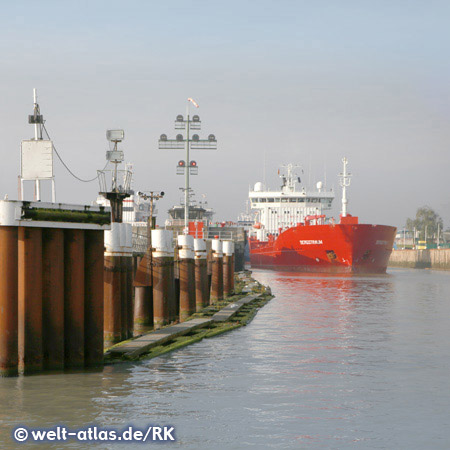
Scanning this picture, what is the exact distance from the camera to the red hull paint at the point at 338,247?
6469 centimetres

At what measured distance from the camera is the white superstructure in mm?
87750

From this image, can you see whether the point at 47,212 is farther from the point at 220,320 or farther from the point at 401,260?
the point at 401,260

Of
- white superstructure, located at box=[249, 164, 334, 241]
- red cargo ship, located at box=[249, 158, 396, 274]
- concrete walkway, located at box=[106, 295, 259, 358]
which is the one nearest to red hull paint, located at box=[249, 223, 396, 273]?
red cargo ship, located at box=[249, 158, 396, 274]

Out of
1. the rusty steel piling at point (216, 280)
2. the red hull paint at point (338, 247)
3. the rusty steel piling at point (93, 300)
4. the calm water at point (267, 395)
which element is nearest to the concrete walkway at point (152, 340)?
the calm water at point (267, 395)

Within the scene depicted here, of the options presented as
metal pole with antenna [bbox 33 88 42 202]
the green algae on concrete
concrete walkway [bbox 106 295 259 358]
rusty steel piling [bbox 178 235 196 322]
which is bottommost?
the green algae on concrete

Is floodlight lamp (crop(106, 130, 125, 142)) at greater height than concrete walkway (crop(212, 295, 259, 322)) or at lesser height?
greater

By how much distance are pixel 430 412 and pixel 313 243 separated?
188 ft

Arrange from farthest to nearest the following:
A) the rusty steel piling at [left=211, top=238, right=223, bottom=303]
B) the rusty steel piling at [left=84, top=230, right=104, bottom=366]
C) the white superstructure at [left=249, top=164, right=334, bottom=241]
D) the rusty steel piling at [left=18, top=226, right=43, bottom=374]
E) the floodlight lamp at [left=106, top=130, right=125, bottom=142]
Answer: the white superstructure at [left=249, top=164, right=334, bottom=241], the rusty steel piling at [left=211, top=238, right=223, bottom=303], the floodlight lamp at [left=106, top=130, right=125, bottom=142], the rusty steel piling at [left=84, top=230, right=104, bottom=366], the rusty steel piling at [left=18, top=226, right=43, bottom=374]

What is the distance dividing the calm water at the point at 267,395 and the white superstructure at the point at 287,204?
7021 centimetres

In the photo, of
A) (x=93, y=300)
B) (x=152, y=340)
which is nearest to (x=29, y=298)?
(x=93, y=300)

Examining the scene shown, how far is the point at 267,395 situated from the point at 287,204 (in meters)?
78.6

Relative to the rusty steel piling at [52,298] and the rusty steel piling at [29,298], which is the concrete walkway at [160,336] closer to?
the rusty steel piling at [52,298]

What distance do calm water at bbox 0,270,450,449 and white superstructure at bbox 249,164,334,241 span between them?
70.2 m

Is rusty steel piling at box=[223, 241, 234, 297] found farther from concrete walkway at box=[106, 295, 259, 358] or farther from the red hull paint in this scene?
the red hull paint
